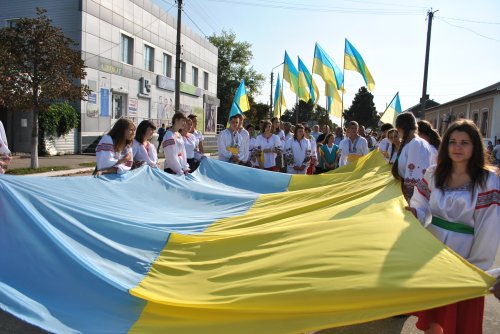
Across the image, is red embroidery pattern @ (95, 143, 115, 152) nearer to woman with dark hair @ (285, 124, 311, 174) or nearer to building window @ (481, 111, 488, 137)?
woman with dark hair @ (285, 124, 311, 174)

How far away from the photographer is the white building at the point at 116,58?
2278 cm

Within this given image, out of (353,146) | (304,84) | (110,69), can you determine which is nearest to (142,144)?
(353,146)

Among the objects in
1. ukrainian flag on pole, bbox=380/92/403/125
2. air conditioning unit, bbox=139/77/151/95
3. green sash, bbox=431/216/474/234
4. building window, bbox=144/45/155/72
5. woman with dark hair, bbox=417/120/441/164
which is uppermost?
building window, bbox=144/45/155/72

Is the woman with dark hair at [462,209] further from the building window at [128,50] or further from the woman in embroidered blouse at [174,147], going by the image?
the building window at [128,50]

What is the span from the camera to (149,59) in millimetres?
30500

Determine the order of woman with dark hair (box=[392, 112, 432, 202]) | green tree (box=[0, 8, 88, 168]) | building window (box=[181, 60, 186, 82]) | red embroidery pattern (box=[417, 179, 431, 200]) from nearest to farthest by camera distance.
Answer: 1. red embroidery pattern (box=[417, 179, 431, 200])
2. woman with dark hair (box=[392, 112, 432, 202])
3. green tree (box=[0, 8, 88, 168])
4. building window (box=[181, 60, 186, 82])

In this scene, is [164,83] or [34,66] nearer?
[34,66]

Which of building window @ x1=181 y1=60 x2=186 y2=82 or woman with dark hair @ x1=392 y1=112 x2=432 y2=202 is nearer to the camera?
woman with dark hair @ x1=392 y1=112 x2=432 y2=202

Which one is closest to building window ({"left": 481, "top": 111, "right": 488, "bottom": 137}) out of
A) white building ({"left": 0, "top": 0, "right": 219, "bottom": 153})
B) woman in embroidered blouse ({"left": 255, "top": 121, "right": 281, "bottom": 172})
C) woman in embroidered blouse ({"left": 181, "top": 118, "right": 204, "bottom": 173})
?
white building ({"left": 0, "top": 0, "right": 219, "bottom": 153})

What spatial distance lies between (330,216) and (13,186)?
3032 mm

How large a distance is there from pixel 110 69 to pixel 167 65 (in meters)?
8.90

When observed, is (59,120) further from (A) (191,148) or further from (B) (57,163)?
(A) (191,148)

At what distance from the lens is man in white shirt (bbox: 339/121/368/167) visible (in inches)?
369

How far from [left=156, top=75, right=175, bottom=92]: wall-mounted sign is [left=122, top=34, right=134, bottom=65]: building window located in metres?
3.11
